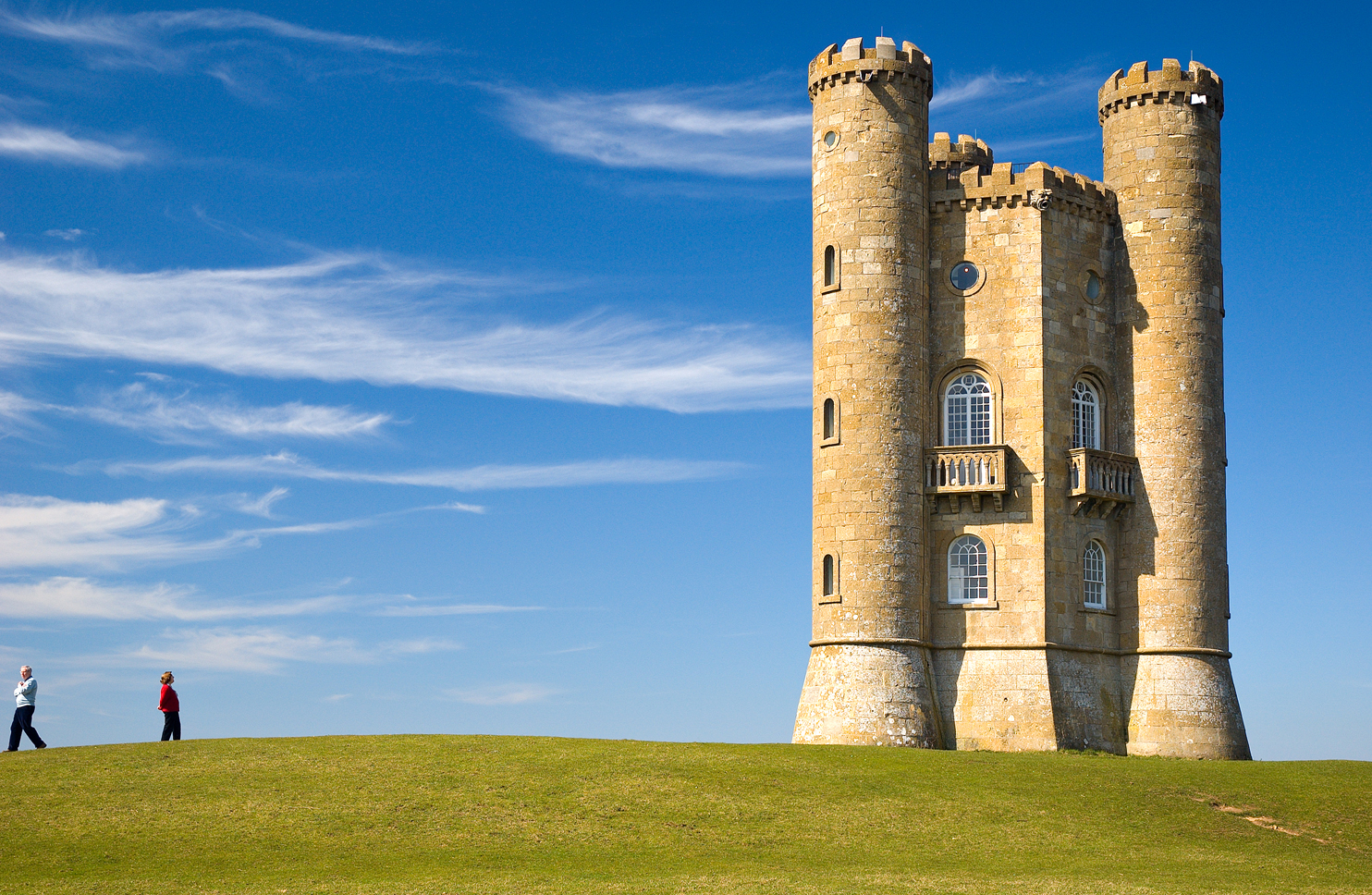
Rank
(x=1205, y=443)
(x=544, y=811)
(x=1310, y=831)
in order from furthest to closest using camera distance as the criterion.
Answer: (x=1205, y=443) < (x=1310, y=831) < (x=544, y=811)

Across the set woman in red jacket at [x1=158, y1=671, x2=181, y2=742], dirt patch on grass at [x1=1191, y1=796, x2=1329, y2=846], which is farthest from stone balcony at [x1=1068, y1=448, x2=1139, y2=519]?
woman in red jacket at [x1=158, y1=671, x2=181, y2=742]

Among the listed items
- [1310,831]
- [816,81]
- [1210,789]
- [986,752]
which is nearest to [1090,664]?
[986,752]

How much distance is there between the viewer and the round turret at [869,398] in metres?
50.2

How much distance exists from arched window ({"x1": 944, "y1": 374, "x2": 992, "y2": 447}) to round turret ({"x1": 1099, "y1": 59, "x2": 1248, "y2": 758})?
5.17 m

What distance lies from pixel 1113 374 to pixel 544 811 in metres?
29.1

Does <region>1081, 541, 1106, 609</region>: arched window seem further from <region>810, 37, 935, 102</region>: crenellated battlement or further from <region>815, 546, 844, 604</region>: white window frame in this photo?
<region>810, 37, 935, 102</region>: crenellated battlement

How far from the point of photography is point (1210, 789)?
4066 centimetres

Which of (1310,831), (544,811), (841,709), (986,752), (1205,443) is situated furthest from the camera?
(1205,443)

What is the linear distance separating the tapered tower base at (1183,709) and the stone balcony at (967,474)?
7.80m

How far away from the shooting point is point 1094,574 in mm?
53062

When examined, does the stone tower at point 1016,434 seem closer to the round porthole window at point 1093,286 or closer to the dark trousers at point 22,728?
the round porthole window at point 1093,286

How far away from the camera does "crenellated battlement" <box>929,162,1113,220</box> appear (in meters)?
53.0

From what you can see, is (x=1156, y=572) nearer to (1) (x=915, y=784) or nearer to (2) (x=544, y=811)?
(1) (x=915, y=784)

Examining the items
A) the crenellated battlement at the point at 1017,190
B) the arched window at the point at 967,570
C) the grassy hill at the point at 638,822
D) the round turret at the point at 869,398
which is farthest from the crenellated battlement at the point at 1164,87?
the grassy hill at the point at 638,822
